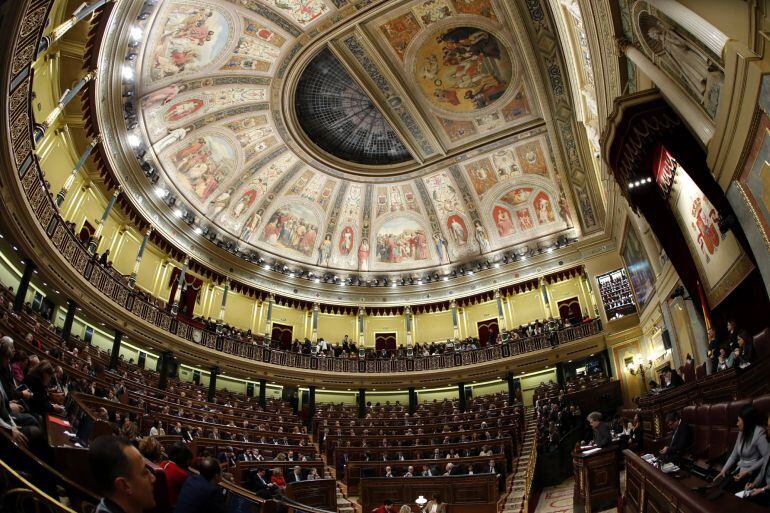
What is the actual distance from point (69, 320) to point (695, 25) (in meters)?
15.8

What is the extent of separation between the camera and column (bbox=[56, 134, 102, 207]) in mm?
13453

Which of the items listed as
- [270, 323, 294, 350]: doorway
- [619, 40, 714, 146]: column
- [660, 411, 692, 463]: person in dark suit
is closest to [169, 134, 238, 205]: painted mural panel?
[270, 323, 294, 350]: doorway

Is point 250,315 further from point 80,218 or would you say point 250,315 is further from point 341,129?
point 341,129

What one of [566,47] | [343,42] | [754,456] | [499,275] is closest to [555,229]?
[499,275]

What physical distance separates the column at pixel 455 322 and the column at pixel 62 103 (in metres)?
19.4

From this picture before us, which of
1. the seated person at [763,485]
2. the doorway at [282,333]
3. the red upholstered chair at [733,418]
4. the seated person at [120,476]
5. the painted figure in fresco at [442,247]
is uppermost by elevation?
the painted figure in fresco at [442,247]

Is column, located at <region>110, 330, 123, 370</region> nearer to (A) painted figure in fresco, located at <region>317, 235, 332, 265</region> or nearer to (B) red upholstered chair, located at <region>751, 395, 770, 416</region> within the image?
(A) painted figure in fresco, located at <region>317, 235, 332, 265</region>

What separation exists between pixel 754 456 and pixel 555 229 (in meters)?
21.3

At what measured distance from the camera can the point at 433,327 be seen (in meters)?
25.7

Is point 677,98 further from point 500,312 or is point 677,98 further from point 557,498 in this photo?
point 500,312


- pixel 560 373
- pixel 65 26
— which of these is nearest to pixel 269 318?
pixel 560 373

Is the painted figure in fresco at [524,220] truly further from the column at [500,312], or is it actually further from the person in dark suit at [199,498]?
the person in dark suit at [199,498]

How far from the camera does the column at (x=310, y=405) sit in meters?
17.4

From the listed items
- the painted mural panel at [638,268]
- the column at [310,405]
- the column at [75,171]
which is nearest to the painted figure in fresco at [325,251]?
the column at [310,405]
